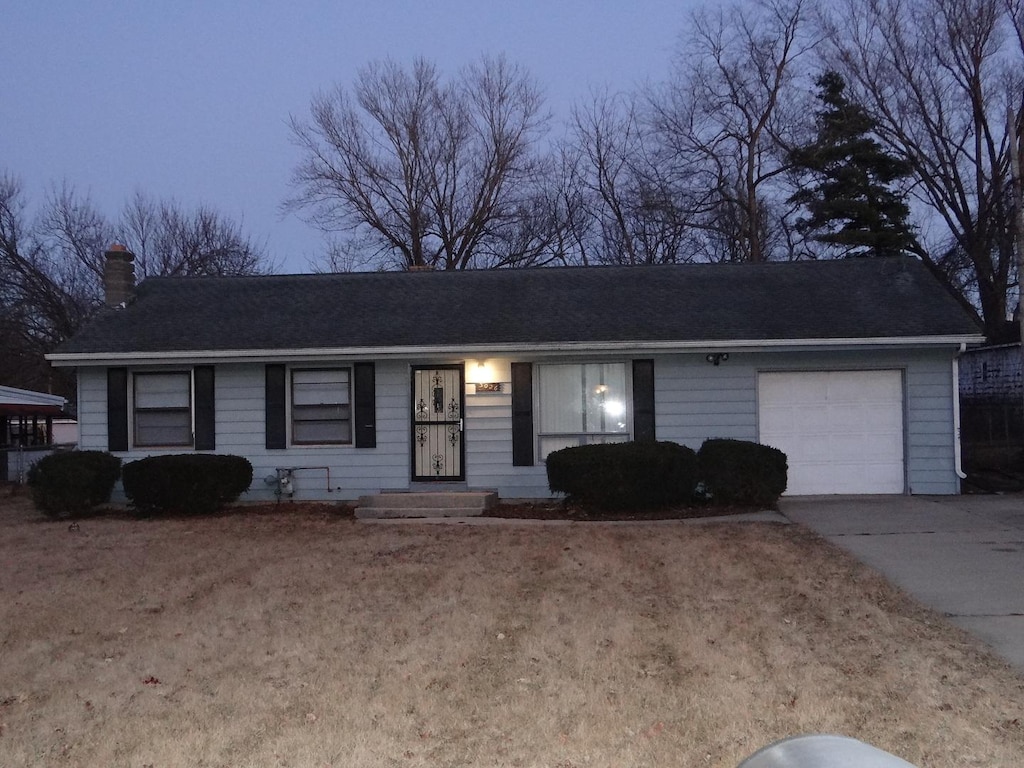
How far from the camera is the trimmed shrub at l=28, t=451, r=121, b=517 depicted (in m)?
12.0

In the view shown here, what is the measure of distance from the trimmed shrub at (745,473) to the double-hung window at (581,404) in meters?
1.68

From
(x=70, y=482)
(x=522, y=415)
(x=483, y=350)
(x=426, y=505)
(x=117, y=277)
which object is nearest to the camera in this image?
(x=426, y=505)

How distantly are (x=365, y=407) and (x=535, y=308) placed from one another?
301 centimetres

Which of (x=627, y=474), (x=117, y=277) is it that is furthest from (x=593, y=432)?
(x=117, y=277)

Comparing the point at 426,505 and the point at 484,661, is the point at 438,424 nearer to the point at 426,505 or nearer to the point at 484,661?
the point at 426,505

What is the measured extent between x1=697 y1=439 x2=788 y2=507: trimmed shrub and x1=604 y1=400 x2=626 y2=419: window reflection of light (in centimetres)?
167

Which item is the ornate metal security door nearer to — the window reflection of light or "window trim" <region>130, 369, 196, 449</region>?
the window reflection of light

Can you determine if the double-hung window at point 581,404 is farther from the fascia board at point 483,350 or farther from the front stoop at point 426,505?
the front stoop at point 426,505

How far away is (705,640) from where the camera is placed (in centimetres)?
567

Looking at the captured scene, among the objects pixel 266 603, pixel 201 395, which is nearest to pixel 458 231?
pixel 201 395

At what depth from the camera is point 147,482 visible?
12008mm

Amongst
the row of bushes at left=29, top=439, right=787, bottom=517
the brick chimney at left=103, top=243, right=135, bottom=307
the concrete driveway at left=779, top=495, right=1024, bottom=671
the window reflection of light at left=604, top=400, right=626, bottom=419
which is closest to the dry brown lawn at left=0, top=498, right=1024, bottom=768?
the concrete driveway at left=779, top=495, right=1024, bottom=671

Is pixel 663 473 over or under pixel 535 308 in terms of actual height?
under

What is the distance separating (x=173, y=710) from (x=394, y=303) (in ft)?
33.1
